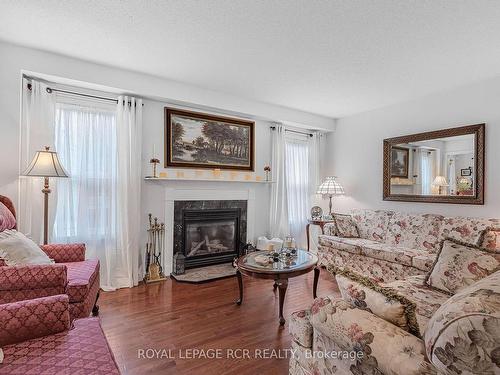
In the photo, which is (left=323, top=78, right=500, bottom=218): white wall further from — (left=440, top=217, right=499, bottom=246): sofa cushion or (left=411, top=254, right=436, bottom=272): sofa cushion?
(left=411, top=254, right=436, bottom=272): sofa cushion

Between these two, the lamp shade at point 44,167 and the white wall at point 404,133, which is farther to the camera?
the white wall at point 404,133

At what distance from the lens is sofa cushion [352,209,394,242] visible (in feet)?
13.1

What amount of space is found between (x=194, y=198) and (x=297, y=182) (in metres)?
2.02

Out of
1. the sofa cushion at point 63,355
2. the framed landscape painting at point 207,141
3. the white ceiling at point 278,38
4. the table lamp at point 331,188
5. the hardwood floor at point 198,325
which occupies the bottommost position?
the hardwood floor at point 198,325

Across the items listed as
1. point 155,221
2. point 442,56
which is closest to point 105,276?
point 155,221

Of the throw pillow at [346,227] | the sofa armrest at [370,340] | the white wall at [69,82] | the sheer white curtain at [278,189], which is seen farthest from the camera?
the sheer white curtain at [278,189]

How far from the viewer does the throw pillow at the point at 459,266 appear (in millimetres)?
1941

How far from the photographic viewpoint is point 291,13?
2080 mm

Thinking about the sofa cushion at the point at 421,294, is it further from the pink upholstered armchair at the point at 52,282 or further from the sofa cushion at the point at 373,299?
the pink upholstered armchair at the point at 52,282

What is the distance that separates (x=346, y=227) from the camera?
410cm

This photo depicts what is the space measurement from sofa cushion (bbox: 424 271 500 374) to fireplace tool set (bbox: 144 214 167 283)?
3.26 meters

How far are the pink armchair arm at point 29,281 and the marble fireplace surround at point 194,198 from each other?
1.83 meters

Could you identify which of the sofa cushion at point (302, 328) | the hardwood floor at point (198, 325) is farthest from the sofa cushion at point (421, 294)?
the hardwood floor at point (198, 325)

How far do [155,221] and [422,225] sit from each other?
11.8 ft
